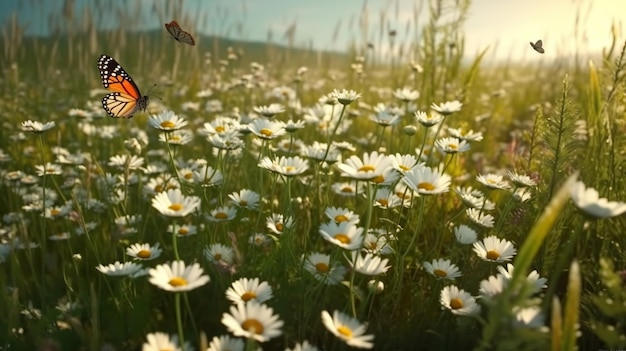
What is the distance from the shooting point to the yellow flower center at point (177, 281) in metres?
1.09

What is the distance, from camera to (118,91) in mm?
2746

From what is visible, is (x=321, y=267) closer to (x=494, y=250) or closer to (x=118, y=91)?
(x=494, y=250)

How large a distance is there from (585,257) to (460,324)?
0.78 metres

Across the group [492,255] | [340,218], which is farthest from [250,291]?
[492,255]

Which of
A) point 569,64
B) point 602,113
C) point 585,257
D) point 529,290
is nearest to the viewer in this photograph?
point 529,290

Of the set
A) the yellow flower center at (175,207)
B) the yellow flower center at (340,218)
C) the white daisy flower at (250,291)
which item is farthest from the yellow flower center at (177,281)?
the yellow flower center at (340,218)

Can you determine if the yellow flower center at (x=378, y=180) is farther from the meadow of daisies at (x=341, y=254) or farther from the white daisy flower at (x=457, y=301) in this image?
the white daisy flower at (x=457, y=301)

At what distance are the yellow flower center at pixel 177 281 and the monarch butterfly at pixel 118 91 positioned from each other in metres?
1.61

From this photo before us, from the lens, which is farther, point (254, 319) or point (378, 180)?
point (378, 180)

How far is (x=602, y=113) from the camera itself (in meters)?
2.10

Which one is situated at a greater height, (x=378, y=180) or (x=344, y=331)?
(x=378, y=180)

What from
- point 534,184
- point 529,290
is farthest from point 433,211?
point 529,290

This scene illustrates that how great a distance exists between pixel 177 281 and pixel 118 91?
192 centimetres

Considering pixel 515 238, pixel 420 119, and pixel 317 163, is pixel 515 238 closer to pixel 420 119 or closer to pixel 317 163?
pixel 420 119
